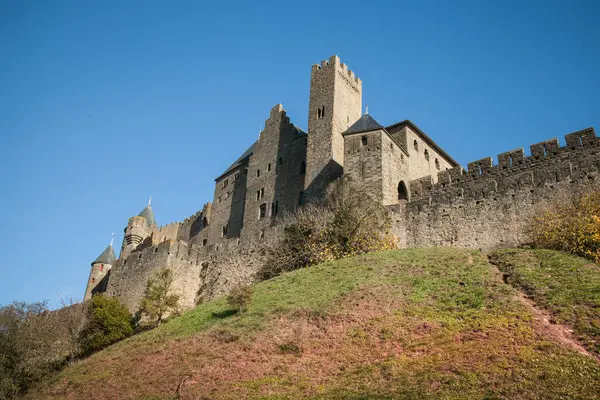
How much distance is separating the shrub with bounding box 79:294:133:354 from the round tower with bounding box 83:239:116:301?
57.8ft

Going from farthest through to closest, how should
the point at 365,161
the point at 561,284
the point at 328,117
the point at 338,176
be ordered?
1. the point at 328,117
2. the point at 338,176
3. the point at 365,161
4. the point at 561,284

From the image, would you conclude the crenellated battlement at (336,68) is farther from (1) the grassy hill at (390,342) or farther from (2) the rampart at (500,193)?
(1) the grassy hill at (390,342)

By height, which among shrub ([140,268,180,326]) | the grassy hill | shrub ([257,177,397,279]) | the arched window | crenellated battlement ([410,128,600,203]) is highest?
the arched window

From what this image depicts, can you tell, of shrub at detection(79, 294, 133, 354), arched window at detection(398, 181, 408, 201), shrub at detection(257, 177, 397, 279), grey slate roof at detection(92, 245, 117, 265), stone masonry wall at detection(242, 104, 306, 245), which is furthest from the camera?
grey slate roof at detection(92, 245, 117, 265)

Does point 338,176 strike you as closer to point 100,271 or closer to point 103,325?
point 103,325

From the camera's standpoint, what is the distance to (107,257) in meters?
52.4

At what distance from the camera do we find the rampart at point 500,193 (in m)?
24.4

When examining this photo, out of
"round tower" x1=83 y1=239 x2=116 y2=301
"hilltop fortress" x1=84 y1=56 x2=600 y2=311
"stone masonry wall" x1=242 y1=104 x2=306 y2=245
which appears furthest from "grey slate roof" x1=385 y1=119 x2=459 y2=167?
"round tower" x1=83 y1=239 x2=116 y2=301

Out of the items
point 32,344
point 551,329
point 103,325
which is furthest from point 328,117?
point 551,329

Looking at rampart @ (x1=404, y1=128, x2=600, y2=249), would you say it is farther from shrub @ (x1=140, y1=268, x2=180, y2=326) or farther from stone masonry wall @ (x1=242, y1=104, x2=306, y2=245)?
shrub @ (x1=140, y1=268, x2=180, y2=326)

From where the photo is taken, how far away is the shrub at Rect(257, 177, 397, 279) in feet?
89.6

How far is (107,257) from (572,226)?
1686 inches

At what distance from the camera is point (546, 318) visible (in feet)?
47.8

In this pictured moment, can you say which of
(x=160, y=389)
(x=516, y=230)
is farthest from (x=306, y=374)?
(x=516, y=230)
